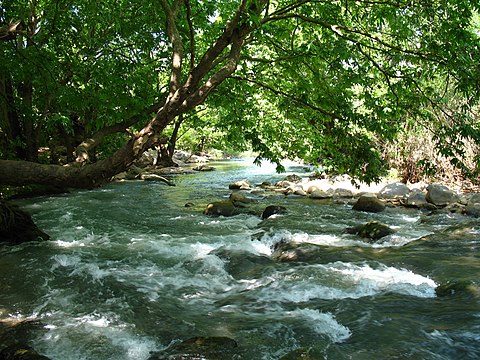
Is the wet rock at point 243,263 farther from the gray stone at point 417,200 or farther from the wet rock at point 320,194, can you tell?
the wet rock at point 320,194

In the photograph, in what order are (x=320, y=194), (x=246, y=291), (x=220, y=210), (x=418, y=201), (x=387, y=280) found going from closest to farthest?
(x=246, y=291) < (x=387, y=280) < (x=220, y=210) < (x=418, y=201) < (x=320, y=194)

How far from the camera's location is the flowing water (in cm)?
411

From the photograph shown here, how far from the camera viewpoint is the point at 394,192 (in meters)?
15.2

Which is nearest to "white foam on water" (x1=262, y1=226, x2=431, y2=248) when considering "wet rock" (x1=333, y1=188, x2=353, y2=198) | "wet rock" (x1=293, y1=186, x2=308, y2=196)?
"wet rock" (x1=333, y1=188, x2=353, y2=198)

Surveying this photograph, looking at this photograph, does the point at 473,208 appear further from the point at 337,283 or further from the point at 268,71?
the point at 337,283

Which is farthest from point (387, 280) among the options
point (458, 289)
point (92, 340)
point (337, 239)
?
point (92, 340)

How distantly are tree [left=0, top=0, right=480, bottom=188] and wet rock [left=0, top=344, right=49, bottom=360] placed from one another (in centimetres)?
170

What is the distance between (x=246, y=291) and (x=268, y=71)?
5.70m

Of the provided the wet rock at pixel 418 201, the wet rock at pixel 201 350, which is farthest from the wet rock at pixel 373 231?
the wet rock at pixel 201 350

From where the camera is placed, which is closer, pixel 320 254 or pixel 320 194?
pixel 320 254

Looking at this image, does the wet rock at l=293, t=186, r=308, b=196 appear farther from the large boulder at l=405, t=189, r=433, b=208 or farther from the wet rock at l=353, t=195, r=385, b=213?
the large boulder at l=405, t=189, r=433, b=208

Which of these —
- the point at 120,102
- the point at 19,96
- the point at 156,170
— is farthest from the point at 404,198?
the point at 156,170

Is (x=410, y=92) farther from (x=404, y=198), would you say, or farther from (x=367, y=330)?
(x=404, y=198)

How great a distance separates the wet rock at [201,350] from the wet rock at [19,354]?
3.56ft
